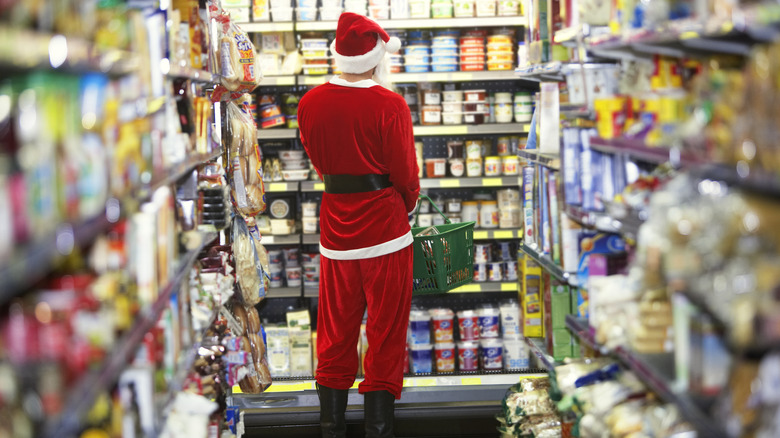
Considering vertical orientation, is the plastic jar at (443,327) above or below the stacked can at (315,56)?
below

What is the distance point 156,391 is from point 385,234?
5.49 feet

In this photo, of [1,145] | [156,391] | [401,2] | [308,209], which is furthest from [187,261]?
[401,2]

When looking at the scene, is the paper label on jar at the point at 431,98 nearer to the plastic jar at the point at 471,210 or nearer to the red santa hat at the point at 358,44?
the plastic jar at the point at 471,210

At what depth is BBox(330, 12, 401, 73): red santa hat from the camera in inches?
148

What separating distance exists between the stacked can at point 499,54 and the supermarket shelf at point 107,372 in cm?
300

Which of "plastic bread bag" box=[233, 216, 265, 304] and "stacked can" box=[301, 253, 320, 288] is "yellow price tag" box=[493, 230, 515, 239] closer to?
"stacked can" box=[301, 253, 320, 288]

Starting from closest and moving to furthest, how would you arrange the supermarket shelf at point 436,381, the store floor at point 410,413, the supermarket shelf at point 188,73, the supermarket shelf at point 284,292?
the supermarket shelf at point 188,73 < the store floor at point 410,413 < the supermarket shelf at point 436,381 < the supermarket shelf at point 284,292

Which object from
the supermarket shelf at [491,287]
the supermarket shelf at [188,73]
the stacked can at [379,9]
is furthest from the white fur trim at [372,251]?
the stacked can at [379,9]

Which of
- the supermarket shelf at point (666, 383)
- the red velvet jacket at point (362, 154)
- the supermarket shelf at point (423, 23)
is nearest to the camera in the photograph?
the supermarket shelf at point (666, 383)

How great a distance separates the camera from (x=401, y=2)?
5.08 m

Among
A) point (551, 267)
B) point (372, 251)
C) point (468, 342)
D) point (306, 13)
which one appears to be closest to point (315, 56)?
point (306, 13)

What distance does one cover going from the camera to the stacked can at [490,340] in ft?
17.0

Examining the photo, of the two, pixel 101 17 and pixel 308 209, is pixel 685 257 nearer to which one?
pixel 101 17

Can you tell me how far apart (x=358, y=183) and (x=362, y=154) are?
0.45ft
